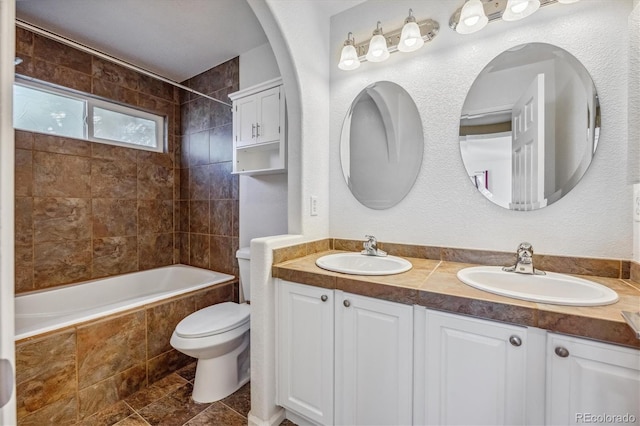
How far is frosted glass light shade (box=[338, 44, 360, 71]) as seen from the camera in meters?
1.66

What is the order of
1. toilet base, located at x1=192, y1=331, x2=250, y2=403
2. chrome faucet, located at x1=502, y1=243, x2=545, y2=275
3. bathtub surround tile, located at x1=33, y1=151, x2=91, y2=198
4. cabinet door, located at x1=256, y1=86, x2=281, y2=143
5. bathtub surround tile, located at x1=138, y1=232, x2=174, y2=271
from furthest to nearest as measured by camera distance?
1. bathtub surround tile, located at x1=138, y1=232, x2=174, y2=271
2. bathtub surround tile, located at x1=33, y1=151, x2=91, y2=198
3. cabinet door, located at x1=256, y1=86, x2=281, y2=143
4. toilet base, located at x1=192, y1=331, x2=250, y2=403
5. chrome faucet, located at x1=502, y1=243, x2=545, y2=275

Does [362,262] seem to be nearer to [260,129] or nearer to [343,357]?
[343,357]

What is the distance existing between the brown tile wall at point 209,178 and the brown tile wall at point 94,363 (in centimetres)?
74

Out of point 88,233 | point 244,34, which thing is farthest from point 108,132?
point 244,34

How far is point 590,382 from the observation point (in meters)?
0.83

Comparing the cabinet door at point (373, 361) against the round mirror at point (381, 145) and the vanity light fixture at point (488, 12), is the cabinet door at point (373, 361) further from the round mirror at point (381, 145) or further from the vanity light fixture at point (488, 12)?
the vanity light fixture at point (488, 12)

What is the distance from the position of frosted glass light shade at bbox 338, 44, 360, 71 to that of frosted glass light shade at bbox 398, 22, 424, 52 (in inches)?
10.2

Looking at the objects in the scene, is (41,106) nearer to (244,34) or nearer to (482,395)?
(244,34)

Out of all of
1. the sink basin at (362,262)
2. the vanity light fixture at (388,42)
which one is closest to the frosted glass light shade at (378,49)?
the vanity light fixture at (388,42)

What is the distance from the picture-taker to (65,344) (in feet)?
4.86

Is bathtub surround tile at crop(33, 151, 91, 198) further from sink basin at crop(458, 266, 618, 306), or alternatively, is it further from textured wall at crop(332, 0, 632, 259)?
sink basin at crop(458, 266, 618, 306)

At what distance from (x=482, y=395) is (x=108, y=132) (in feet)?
10.7

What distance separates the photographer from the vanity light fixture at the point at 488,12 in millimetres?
1221

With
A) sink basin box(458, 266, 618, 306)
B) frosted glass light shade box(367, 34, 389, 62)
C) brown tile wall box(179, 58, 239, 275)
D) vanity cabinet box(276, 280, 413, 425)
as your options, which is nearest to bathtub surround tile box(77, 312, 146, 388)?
brown tile wall box(179, 58, 239, 275)
